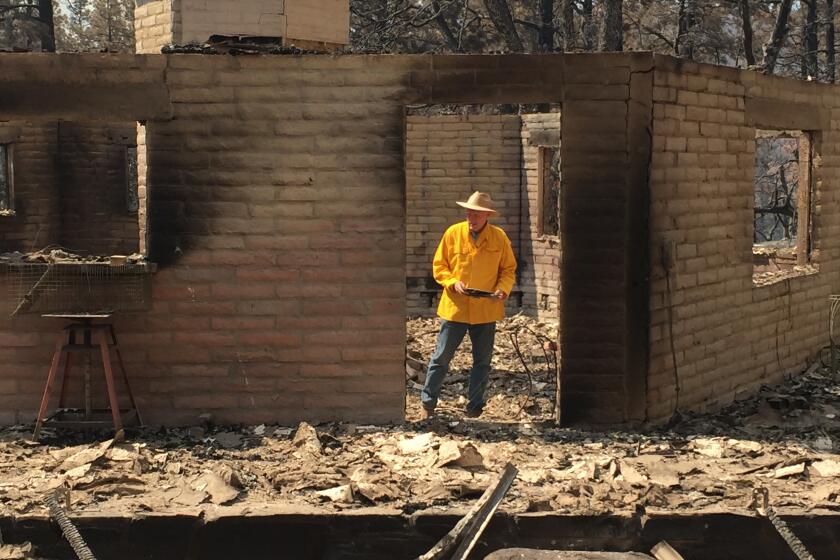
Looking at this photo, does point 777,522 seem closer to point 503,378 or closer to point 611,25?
point 503,378

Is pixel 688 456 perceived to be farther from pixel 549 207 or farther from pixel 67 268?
pixel 549 207

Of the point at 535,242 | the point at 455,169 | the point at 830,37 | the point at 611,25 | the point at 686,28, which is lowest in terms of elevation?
the point at 535,242

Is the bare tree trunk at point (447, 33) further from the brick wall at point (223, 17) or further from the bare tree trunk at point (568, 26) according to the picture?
the brick wall at point (223, 17)

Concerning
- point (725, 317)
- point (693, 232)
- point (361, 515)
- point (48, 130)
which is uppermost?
point (48, 130)

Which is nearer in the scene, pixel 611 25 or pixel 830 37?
pixel 611 25

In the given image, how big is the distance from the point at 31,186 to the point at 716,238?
10.2 m

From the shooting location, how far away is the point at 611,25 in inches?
683

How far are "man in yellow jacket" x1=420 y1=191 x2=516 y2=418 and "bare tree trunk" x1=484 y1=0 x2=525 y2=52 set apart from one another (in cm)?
1259

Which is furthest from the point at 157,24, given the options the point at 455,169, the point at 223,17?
the point at 455,169

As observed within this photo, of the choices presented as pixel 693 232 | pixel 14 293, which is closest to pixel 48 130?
pixel 14 293

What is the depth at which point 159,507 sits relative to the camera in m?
6.28

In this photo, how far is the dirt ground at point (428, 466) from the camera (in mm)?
6395

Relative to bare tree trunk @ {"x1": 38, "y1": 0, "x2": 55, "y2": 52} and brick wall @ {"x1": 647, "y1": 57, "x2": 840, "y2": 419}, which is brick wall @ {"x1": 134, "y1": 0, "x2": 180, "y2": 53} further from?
bare tree trunk @ {"x1": 38, "y1": 0, "x2": 55, "y2": 52}

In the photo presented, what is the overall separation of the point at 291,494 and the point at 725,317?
169 inches
